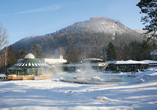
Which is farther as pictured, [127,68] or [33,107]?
[127,68]

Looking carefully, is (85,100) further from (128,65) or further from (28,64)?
(128,65)

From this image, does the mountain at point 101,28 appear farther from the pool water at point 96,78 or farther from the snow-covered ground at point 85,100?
the snow-covered ground at point 85,100

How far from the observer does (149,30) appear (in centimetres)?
1051

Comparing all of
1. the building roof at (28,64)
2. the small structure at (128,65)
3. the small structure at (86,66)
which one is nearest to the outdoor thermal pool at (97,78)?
the building roof at (28,64)

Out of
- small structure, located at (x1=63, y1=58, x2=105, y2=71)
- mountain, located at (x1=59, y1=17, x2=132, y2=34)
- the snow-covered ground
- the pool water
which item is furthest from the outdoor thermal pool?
mountain, located at (x1=59, y1=17, x2=132, y2=34)

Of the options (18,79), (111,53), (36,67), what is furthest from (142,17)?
(111,53)

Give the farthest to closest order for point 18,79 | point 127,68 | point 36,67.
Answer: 1. point 127,68
2. point 36,67
3. point 18,79

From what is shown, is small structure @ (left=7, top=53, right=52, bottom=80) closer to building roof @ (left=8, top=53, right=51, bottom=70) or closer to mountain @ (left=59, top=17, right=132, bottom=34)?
building roof @ (left=8, top=53, right=51, bottom=70)

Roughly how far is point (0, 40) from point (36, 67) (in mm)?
7350

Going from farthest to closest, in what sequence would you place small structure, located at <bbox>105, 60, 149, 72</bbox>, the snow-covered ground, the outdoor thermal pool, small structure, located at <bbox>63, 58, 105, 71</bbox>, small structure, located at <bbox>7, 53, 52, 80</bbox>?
small structure, located at <bbox>63, 58, 105, 71</bbox>, small structure, located at <bbox>105, 60, 149, 72</bbox>, small structure, located at <bbox>7, 53, 52, 80</bbox>, the outdoor thermal pool, the snow-covered ground

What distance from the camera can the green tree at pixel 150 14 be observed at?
9.77 meters

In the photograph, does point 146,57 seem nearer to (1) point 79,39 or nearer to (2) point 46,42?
(1) point 79,39

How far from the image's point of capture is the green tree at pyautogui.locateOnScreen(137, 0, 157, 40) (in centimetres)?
977

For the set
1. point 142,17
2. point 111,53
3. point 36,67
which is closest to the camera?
point 142,17
